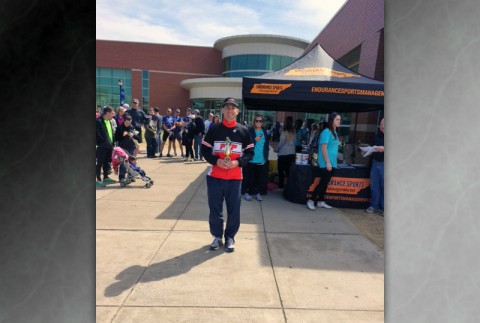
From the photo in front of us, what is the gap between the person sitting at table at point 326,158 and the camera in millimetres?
5949

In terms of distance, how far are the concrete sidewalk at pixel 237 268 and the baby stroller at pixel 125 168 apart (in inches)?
64.2

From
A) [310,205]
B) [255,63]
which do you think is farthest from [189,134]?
[255,63]

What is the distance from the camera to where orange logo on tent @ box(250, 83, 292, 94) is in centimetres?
625

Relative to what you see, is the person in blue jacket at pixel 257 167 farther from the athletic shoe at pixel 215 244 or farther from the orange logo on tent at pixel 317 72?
the athletic shoe at pixel 215 244

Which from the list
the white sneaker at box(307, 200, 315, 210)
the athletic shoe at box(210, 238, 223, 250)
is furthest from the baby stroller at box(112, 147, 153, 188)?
the athletic shoe at box(210, 238, 223, 250)

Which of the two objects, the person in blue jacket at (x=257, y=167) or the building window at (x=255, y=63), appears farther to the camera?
the building window at (x=255, y=63)

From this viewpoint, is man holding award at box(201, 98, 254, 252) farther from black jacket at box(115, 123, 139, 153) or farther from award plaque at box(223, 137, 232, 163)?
black jacket at box(115, 123, 139, 153)

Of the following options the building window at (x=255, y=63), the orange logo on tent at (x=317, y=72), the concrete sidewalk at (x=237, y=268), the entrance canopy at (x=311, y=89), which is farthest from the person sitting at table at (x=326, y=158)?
the building window at (x=255, y=63)
